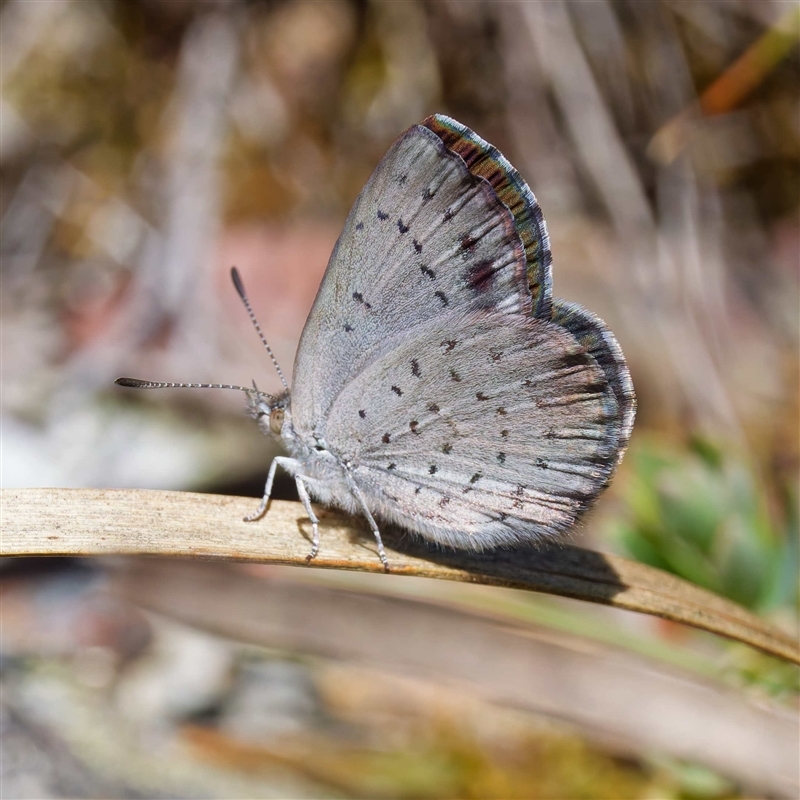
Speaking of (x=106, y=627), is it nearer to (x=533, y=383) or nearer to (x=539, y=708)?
(x=539, y=708)

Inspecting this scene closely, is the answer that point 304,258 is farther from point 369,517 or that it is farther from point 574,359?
point 574,359

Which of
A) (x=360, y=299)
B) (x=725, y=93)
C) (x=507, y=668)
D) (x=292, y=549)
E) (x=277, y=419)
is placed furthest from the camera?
(x=725, y=93)

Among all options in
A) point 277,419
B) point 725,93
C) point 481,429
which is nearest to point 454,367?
point 481,429

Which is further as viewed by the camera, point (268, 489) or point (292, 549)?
point (268, 489)

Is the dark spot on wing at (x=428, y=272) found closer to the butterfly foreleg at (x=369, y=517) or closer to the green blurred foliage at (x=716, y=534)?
the butterfly foreleg at (x=369, y=517)

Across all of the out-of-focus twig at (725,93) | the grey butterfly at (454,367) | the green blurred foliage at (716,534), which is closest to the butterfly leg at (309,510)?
the grey butterfly at (454,367)

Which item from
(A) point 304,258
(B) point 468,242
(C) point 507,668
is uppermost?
(A) point 304,258
